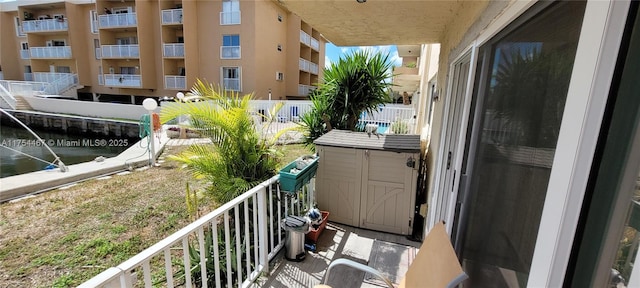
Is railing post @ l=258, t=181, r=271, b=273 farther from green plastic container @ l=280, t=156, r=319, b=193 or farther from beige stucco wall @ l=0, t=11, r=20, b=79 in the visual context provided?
beige stucco wall @ l=0, t=11, r=20, b=79

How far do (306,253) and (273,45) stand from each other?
17245 mm

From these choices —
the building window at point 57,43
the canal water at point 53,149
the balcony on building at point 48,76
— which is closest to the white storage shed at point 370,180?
the canal water at point 53,149

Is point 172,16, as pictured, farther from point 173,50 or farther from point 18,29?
point 18,29

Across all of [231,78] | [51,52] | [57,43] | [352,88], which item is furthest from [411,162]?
[57,43]

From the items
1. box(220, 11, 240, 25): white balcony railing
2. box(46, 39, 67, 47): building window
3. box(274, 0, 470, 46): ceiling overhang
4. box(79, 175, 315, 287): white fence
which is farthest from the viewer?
box(46, 39, 67, 47): building window

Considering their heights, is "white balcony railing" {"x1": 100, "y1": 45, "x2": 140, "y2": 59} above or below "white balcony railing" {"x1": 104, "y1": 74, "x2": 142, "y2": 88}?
above

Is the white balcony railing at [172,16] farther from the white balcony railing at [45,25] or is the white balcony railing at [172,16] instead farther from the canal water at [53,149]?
the white balcony railing at [45,25]

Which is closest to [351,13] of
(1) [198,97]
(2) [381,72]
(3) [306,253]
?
(1) [198,97]

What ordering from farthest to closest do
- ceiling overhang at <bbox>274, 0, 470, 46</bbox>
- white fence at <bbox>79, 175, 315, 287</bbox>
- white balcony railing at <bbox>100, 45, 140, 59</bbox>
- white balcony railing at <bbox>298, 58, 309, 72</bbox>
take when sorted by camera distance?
white balcony railing at <bbox>298, 58, 309, 72</bbox> < white balcony railing at <bbox>100, 45, 140, 59</bbox> < ceiling overhang at <bbox>274, 0, 470, 46</bbox> < white fence at <bbox>79, 175, 315, 287</bbox>

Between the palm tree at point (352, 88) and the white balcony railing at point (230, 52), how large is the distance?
40.6 ft

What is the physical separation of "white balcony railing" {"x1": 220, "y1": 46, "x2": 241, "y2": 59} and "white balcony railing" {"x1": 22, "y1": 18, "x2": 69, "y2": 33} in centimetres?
1302

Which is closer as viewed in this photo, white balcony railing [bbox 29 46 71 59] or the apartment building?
the apartment building

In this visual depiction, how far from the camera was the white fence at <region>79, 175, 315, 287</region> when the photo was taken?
5.87 ft

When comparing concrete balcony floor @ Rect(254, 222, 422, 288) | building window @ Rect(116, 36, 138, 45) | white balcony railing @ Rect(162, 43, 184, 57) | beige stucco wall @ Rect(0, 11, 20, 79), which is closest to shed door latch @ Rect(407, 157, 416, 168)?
concrete balcony floor @ Rect(254, 222, 422, 288)
